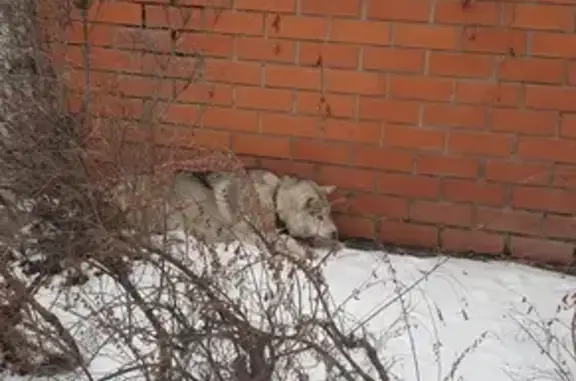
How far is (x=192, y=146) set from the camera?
176 inches

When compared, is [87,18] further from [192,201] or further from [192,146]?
[192,201]

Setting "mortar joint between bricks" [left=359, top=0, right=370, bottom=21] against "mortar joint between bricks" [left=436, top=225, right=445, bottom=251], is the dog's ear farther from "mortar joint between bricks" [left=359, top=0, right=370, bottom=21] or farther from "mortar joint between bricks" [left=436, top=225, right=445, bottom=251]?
"mortar joint between bricks" [left=359, top=0, right=370, bottom=21]

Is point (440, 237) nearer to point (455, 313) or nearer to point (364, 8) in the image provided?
point (455, 313)

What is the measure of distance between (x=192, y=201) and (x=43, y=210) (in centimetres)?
101

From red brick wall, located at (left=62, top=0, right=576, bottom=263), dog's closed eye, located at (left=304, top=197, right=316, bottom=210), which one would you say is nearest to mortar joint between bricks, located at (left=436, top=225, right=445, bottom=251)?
red brick wall, located at (left=62, top=0, right=576, bottom=263)

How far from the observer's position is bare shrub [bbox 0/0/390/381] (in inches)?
109

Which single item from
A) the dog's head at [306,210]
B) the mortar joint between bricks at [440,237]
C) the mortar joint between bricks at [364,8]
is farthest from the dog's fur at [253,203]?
the mortar joint between bricks at [364,8]

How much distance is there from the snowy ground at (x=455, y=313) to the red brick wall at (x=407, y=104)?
254 mm

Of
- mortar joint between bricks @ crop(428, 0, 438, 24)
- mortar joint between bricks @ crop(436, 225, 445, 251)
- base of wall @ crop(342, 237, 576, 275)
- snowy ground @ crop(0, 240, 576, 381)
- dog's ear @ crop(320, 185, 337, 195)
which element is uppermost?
mortar joint between bricks @ crop(428, 0, 438, 24)

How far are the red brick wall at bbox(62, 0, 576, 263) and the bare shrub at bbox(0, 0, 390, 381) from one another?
788 millimetres

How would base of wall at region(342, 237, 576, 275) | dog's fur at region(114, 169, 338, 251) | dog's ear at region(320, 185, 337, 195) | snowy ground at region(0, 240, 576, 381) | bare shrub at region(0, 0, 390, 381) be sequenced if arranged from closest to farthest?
bare shrub at region(0, 0, 390, 381)
snowy ground at region(0, 240, 576, 381)
dog's fur at region(114, 169, 338, 251)
base of wall at region(342, 237, 576, 275)
dog's ear at region(320, 185, 337, 195)

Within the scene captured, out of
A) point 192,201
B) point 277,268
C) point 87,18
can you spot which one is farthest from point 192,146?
point 277,268

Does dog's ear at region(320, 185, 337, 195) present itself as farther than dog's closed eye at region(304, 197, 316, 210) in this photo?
Yes

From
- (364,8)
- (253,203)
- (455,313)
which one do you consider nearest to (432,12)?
(364,8)
